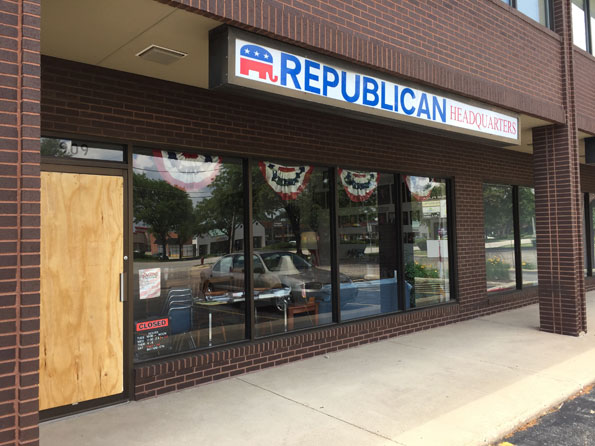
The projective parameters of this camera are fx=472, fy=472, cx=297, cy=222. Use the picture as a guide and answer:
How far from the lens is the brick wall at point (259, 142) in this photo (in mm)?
4770

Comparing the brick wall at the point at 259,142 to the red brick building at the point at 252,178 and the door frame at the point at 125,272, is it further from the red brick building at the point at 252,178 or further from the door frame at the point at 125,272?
the door frame at the point at 125,272

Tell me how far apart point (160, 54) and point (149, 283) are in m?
2.44

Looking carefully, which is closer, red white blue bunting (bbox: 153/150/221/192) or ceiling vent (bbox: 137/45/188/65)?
ceiling vent (bbox: 137/45/188/65)

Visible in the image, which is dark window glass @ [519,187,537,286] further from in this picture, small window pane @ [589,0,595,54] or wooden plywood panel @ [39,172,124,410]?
wooden plywood panel @ [39,172,124,410]

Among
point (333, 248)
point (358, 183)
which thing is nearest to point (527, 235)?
point (358, 183)

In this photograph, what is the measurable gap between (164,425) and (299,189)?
3.65m

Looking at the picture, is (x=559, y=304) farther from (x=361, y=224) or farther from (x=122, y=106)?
(x=122, y=106)

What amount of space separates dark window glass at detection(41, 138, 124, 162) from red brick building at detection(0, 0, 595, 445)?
18 mm

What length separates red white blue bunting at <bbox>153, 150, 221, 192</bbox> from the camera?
5.46 m

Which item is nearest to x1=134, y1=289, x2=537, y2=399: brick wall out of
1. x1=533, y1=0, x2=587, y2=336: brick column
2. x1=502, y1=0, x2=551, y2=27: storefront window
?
x1=533, y1=0, x2=587, y2=336: brick column

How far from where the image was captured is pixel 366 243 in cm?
764

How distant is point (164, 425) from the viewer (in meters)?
4.22

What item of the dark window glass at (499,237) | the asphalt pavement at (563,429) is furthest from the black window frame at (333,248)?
the asphalt pavement at (563,429)

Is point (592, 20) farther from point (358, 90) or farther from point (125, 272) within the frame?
point (125, 272)
